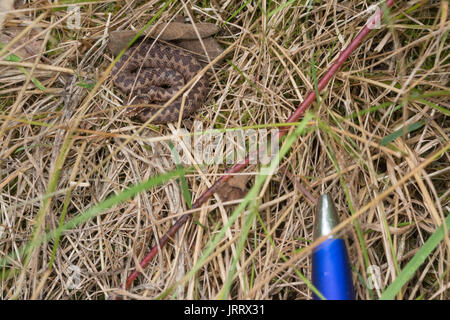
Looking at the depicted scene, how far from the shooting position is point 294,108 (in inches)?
111

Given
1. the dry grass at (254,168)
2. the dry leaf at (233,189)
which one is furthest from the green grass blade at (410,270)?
the dry leaf at (233,189)

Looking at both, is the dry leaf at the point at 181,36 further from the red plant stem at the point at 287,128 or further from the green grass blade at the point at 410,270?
the green grass blade at the point at 410,270

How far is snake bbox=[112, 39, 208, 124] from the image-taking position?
3182mm

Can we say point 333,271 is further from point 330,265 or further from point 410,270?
point 410,270

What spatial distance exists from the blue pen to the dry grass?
0.11 m

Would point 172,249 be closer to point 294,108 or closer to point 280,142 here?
point 280,142

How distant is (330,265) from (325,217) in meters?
0.26

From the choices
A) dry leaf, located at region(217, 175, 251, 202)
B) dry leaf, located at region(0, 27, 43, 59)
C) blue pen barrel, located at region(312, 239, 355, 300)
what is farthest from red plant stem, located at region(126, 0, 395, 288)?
dry leaf, located at region(0, 27, 43, 59)

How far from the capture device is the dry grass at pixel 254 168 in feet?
7.98

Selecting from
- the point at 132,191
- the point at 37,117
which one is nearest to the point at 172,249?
the point at 132,191

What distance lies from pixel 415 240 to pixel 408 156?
0.54m

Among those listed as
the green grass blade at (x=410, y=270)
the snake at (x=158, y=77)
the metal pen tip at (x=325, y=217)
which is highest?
the snake at (x=158, y=77)

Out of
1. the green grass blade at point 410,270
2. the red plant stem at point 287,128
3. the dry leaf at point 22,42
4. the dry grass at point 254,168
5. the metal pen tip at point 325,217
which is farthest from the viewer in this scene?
the dry leaf at point 22,42

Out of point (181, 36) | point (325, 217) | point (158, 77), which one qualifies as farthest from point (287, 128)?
point (158, 77)
